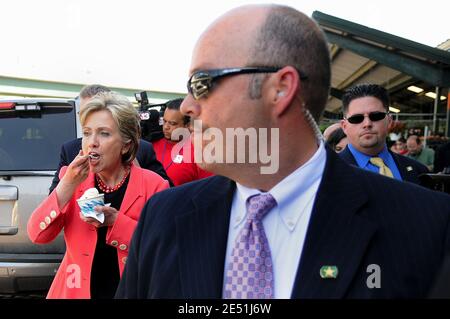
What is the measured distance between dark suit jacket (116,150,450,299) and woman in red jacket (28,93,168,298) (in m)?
1.08

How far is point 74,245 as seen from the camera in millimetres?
2717

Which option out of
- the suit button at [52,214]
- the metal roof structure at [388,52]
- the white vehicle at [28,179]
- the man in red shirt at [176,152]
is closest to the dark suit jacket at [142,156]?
the man in red shirt at [176,152]

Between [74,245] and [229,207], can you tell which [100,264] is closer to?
[74,245]

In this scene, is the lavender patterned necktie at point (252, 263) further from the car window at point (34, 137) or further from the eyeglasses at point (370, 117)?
the car window at point (34, 137)

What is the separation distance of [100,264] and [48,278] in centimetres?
218

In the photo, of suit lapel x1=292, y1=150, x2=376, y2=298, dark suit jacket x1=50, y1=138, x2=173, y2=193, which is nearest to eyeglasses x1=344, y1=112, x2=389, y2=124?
dark suit jacket x1=50, y1=138, x2=173, y2=193

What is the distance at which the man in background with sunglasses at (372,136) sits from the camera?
11.8 ft

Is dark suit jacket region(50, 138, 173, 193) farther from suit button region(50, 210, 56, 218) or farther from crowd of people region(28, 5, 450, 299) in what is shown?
crowd of people region(28, 5, 450, 299)

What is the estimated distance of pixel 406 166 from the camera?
3.70m

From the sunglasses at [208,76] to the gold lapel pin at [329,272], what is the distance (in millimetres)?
594

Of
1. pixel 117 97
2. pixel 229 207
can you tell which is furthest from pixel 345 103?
pixel 229 207

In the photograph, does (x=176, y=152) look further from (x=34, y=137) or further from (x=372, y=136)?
(x=372, y=136)

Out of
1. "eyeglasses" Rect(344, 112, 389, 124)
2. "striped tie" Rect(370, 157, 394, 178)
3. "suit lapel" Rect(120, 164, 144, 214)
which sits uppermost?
"eyeglasses" Rect(344, 112, 389, 124)

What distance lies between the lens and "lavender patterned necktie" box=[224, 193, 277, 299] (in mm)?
1406
